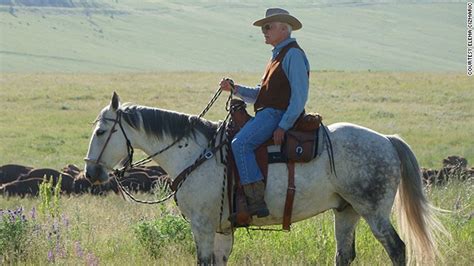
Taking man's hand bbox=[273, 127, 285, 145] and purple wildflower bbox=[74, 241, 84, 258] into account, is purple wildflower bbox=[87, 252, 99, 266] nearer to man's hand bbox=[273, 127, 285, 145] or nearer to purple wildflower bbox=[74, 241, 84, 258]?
purple wildflower bbox=[74, 241, 84, 258]

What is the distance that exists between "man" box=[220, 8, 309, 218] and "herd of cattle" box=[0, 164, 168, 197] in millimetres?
7100

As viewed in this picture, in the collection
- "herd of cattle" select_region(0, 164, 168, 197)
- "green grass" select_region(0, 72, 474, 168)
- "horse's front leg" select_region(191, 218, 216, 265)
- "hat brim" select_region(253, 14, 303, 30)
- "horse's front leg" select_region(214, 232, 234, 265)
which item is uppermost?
"hat brim" select_region(253, 14, 303, 30)

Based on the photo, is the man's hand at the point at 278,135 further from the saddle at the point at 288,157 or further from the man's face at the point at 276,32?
the man's face at the point at 276,32

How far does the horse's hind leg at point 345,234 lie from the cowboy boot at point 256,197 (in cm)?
90

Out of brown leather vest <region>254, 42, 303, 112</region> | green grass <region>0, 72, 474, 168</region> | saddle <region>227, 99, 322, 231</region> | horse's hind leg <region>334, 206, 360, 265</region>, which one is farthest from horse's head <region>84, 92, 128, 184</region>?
green grass <region>0, 72, 474, 168</region>

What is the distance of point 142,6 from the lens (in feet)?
516

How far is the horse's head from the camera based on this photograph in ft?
25.2

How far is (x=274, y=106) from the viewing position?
24.7ft

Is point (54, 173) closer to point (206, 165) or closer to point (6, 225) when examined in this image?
point (6, 225)

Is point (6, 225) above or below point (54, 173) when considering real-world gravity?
above

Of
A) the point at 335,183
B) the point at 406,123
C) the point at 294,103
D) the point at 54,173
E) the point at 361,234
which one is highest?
the point at 294,103

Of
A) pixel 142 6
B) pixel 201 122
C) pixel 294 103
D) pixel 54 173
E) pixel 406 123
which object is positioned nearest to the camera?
pixel 294 103

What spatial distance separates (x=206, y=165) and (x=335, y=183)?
1120 millimetres

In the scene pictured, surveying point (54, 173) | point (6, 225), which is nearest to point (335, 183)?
point (6, 225)
